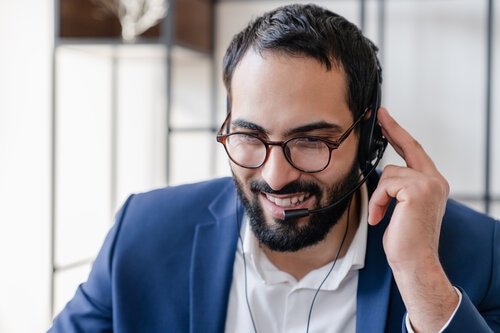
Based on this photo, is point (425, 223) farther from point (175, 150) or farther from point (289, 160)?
point (175, 150)

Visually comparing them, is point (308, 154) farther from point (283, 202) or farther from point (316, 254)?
point (316, 254)

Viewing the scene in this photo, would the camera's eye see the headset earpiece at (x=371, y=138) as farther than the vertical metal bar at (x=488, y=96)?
No

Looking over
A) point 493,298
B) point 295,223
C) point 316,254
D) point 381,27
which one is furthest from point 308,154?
point 381,27

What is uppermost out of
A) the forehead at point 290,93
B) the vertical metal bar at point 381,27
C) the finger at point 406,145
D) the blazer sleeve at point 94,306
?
the vertical metal bar at point 381,27

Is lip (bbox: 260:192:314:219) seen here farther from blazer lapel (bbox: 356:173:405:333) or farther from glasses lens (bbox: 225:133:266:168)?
blazer lapel (bbox: 356:173:405:333)

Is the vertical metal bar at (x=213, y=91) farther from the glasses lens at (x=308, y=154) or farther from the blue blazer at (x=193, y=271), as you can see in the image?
the glasses lens at (x=308, y=154)

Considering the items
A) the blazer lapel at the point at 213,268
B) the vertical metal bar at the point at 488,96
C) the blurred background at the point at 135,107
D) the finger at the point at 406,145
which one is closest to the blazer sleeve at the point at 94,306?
the blazer lapel at the point at 213,268

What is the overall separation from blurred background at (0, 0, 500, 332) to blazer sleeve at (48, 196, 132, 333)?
110 cm

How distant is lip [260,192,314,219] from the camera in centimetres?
107

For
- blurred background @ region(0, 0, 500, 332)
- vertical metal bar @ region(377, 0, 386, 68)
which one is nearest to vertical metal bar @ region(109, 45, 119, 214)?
blurred background @ region(0, 0, 500, 332)

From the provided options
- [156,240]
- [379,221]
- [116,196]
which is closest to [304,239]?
[379,221]

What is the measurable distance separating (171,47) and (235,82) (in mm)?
1064

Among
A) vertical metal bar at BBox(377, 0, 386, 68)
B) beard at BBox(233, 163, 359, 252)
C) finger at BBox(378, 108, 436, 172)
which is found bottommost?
beard at BBox(233, 163, 359, 252)

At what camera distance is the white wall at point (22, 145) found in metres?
2.47
